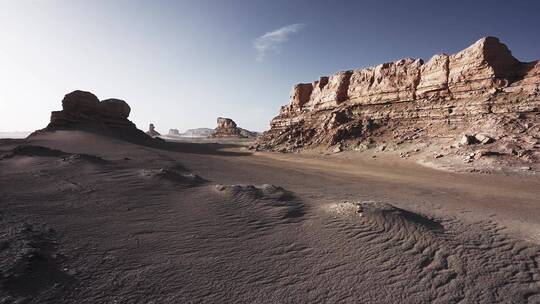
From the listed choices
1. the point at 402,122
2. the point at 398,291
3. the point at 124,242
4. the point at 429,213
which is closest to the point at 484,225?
the point at 429,213

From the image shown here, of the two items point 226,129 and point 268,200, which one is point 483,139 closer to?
point 268,200

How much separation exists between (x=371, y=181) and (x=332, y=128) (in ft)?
62.1

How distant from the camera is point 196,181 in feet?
34.7

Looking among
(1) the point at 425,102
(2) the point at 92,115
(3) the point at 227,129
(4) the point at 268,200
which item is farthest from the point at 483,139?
(3) the point at 227,129

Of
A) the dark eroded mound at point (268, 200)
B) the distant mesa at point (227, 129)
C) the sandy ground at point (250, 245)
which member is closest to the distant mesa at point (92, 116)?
the sandy ground at point (250, 245)

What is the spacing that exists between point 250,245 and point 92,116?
39135 millimetres

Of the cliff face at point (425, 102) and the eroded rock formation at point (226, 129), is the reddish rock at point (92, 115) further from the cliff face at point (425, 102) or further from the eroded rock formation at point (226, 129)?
the eroded rock formation at point (226, 129)

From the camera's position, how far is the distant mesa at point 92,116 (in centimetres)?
3422

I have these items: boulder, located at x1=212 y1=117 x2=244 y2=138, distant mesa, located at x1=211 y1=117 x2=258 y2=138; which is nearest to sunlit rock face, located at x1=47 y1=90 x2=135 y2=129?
distant mesa, located at x1=211 y1=117 x2=258 y2=138

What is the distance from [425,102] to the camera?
85.8 ft

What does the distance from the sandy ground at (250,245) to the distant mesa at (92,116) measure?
28246 millimetres

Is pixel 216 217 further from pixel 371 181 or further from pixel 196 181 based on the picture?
pixel 371 181

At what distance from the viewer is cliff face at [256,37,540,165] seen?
20.0m

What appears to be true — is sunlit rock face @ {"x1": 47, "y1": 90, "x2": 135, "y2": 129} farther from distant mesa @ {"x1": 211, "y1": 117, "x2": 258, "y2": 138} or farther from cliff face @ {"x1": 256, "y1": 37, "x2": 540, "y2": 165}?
distant mesa @ {"x1": 211, "y1": 117, "x2": 258, "y2": 138}
